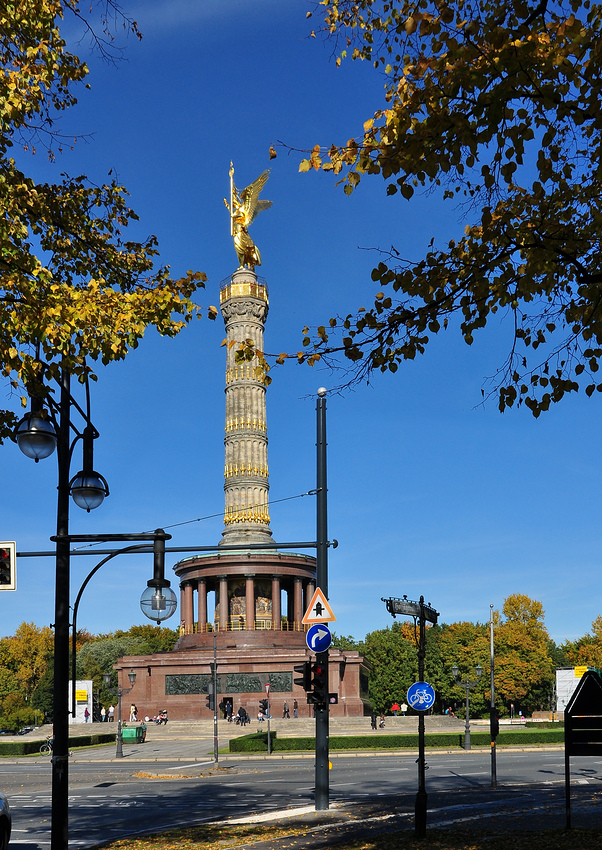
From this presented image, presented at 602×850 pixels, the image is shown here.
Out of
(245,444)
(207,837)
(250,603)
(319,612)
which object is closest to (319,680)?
(319,612)

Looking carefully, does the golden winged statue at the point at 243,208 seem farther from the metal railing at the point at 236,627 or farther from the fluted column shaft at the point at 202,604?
the metal railing at the point at 236,627

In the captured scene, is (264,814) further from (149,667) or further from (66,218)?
(149,667)

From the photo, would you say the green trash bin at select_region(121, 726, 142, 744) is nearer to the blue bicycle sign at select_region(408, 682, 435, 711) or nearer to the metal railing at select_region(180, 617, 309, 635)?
the metal railing at select_region(180, 617, 309, 635)

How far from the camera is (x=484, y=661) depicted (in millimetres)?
91188

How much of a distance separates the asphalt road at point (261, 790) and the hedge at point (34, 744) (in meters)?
10.2

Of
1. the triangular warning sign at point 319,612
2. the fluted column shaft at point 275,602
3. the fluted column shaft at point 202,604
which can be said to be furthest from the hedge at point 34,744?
the triangular warning sign at point 319,612

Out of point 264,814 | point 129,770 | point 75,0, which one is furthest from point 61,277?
point 129,770

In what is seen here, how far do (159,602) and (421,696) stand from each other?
586 centimetres

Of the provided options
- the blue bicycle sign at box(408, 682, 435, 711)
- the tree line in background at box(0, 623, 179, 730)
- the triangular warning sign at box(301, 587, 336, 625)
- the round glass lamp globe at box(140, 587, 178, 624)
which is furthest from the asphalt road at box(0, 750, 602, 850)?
the tree line in background at box(0, 623, 179, 730)

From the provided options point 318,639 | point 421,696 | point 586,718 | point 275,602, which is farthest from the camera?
point 275,602

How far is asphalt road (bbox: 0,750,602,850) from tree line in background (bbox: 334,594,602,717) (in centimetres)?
5231

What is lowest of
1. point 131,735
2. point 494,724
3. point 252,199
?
point 131,735

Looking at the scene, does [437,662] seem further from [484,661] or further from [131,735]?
[131,735]

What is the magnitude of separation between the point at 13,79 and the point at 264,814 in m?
14.3
